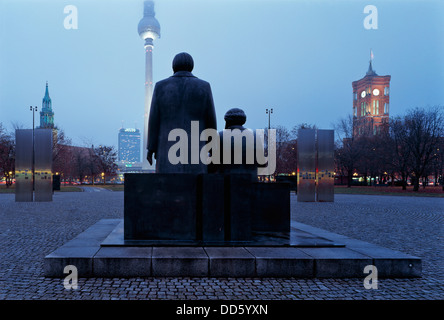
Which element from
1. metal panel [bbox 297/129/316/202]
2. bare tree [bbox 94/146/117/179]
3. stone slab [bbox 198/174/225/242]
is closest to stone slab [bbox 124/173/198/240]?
stone slab [bbox 198/174/225/242]

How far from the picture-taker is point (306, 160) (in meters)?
19.7

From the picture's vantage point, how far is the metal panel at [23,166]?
1829cm

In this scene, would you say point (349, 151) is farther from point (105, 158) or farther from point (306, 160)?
point (105, 158)

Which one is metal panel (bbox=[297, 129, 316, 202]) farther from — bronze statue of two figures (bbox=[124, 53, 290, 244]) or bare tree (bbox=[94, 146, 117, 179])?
bare tree (bbox=[94, 146, 117, 179])

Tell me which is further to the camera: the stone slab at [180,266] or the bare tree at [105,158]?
the bare tree at [105,158]

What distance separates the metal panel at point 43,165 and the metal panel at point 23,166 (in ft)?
1.46

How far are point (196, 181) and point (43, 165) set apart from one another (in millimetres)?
16963

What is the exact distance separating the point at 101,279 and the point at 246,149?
12.2 feet

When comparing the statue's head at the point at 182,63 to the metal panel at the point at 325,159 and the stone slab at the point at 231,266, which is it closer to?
the stone slab at the point at 231,266

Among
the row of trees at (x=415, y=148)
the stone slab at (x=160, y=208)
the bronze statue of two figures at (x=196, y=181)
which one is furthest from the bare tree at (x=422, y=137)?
the stone slab at (x=160, y=208)

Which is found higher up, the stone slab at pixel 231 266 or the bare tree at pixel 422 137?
the bare tree at pixel 422 137

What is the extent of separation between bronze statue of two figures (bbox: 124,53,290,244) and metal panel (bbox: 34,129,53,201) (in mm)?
15215
